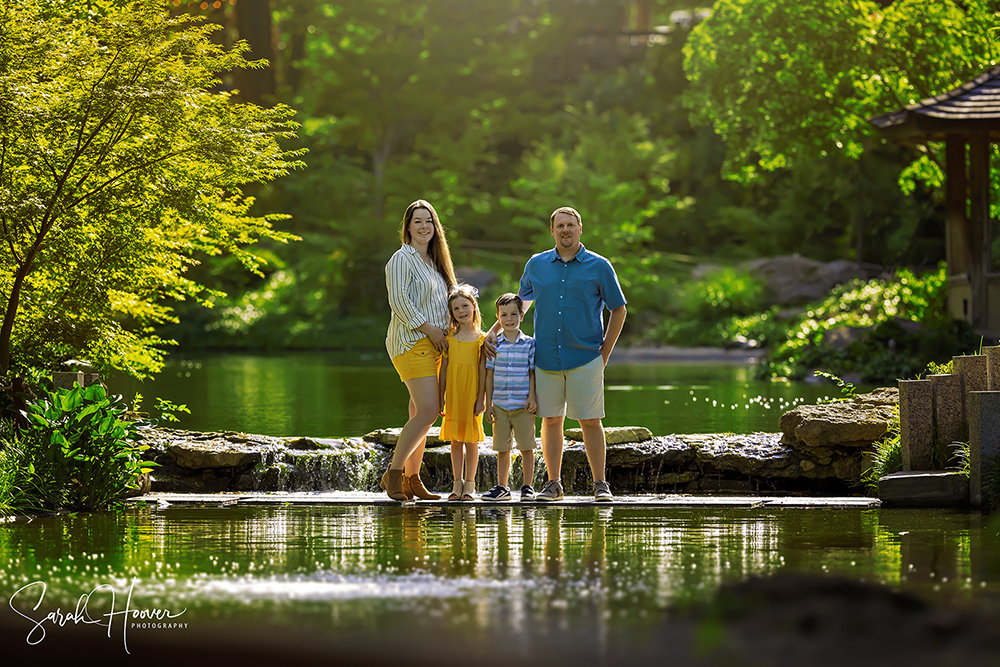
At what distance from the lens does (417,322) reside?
25.8 ft

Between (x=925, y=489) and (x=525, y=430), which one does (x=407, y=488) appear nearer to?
(x=525, y=430)

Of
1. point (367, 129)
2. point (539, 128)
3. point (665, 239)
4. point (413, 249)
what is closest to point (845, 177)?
point (665, 239)

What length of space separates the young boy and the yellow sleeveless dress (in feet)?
0.38

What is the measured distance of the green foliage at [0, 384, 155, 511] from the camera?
7.74m

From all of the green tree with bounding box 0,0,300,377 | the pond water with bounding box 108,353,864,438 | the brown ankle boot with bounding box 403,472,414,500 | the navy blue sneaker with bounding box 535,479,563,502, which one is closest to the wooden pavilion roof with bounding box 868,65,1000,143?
the pond water with bounding box 108,353,864,438

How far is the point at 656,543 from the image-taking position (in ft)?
20.7

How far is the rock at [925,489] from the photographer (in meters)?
7.79

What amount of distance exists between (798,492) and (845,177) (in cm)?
2957

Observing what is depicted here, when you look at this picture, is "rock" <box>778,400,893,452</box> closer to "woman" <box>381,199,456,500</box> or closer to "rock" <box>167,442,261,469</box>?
"woman" <box>381,199,456,500</box>

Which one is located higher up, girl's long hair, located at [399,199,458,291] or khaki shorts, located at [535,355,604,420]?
girl's long hair, located at [399,199,458,291]

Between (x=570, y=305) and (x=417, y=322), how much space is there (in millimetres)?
990

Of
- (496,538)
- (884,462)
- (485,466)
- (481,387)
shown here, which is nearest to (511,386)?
(481,387)

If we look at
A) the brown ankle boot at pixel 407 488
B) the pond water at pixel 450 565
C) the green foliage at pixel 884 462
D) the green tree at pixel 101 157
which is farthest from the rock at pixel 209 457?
the green foliage at pixel 884 462

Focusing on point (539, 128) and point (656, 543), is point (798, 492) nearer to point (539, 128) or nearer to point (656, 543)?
point (656, 543)
